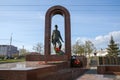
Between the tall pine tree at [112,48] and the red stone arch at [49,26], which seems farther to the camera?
the tall pine tree at [112,48]

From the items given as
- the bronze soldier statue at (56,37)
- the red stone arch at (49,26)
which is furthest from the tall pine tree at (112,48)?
the bronze soldier statue at (56,37)

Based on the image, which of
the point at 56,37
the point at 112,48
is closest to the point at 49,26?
the point at 56,37

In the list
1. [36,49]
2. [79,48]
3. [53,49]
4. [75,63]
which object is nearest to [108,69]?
[75,63]

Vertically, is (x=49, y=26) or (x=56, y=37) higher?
(x=49, y=26)

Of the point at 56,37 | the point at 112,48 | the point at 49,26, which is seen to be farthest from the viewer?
the point at 112,48

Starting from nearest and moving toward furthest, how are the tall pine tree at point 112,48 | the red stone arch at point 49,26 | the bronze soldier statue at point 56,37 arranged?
the red stone arch at point 49,26 → the bronze soldier statue at point 56,37 → the tall pine tree at point 112,48

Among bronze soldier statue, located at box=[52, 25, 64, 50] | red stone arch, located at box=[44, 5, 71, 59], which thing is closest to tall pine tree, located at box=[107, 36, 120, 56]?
red stone arch, located at box=[44, 5, 71, 59]

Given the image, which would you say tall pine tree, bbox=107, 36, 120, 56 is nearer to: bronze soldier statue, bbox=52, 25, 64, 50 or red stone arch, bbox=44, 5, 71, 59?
red stone arch, bbox=44, 5, 71, 59

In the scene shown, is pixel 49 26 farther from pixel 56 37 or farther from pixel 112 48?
pixel 112 48

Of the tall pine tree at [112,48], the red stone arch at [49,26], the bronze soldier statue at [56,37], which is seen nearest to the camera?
the red stone arch at [49,26]

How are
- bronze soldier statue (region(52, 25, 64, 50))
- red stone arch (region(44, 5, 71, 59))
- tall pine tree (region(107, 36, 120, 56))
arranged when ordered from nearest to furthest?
red stone arch (region(44, 5, 71, 59)), bronze soldier statue (region(52, 25, 64, 50)), tall pine tree (region(107, 36, 120, 56))

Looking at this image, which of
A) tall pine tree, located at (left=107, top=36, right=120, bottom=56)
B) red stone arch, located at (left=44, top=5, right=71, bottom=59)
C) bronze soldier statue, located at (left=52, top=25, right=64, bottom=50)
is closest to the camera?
red stone arch, located at (left=44, top=5, right=71, bottom=59)

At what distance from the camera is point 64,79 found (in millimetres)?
7160

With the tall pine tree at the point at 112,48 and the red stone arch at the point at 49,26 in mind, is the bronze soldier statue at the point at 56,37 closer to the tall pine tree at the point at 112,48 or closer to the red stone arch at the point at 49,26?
the red stone arch at the point at 49,26
